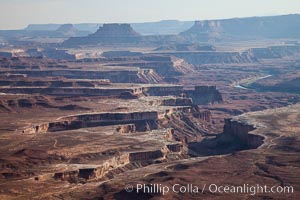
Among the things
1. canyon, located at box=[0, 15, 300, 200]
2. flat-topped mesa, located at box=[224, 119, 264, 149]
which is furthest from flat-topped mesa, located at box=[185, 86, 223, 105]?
flat-topped mesa, located at box=[224, 119, 264, 149]

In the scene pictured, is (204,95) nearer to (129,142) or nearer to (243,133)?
(243,133)

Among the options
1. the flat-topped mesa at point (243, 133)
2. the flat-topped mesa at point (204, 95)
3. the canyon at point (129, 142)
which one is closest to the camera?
the canyon at point (129, 142)

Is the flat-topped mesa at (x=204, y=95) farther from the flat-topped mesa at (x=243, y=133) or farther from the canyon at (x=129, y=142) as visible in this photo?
the flat-topped mesa at (x=243, y=133)

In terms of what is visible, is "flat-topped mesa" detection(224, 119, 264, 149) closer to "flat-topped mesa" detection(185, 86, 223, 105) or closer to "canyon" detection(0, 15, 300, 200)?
"canyon" detection(0, 15, 300, 200)

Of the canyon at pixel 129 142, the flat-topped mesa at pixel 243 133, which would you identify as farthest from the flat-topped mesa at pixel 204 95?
the flat-topped mesa at pixel 243 133

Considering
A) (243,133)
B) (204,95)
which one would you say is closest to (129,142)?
(243,133)

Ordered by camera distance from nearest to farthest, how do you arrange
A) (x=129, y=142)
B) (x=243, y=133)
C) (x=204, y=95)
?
1. (x=129, y=142)
2. (x=243, y=133)
3. (x=204, y=95)

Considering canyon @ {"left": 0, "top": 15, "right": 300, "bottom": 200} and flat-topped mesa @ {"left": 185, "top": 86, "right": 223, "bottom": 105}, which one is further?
flat-topped mesa @ {"left": 185, "top": 86, "right": 223, "bottom": 105}

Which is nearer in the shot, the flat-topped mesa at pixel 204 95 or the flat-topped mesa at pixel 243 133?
the flat-topped mesa at pixel 243 133

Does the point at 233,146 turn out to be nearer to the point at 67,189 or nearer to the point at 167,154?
the point at 167,154

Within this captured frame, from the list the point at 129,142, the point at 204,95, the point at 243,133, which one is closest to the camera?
the point at 129,142

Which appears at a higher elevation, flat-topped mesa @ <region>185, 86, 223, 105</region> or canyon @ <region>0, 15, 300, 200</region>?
canyon @ <region>0, 15, 300, 200</region>

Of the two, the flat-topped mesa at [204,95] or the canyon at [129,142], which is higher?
the canyon at [129,142]
